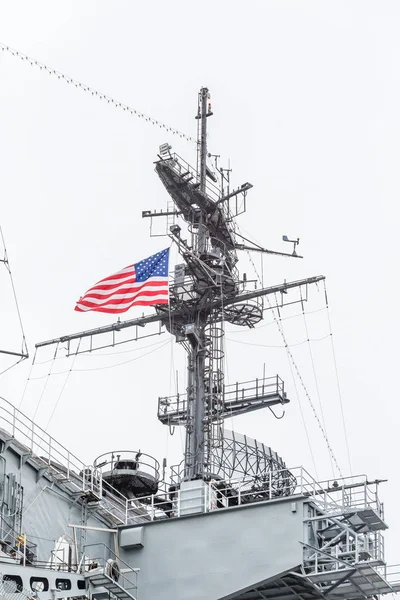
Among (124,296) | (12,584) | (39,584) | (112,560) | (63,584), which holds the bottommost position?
(12,584)

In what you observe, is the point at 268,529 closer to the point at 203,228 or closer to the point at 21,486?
the point at 21,486

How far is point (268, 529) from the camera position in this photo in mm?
27438

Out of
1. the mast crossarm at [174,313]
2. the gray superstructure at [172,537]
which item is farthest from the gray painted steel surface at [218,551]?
the mast crossarm at [174,313]

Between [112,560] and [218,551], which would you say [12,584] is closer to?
[112,560]

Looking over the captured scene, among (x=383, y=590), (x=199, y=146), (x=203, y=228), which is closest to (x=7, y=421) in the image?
(x=383, y=590)

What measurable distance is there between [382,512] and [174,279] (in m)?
11.7

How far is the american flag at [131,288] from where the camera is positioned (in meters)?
32.3

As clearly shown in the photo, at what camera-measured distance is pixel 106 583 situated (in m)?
26.2

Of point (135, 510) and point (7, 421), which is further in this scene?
point (135, 510)

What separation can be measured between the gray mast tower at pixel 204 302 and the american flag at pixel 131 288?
302cm

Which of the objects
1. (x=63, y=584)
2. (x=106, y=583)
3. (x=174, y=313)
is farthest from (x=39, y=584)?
(x=174, y=313)

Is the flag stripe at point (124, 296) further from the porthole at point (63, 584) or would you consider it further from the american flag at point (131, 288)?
the porthole at point (63, 584)

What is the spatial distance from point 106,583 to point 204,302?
1233 cm

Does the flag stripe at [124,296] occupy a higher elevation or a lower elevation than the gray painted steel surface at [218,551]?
higher
